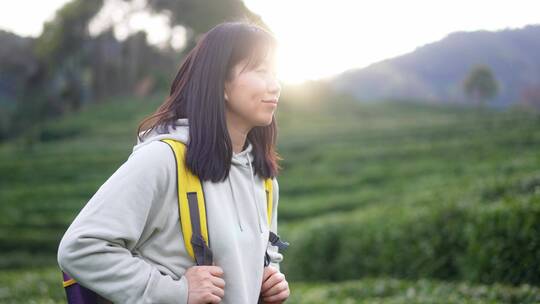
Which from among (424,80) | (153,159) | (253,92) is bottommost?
(153,159)

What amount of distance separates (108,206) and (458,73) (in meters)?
58.4

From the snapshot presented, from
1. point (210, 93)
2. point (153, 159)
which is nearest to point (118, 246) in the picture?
point (153, 159)

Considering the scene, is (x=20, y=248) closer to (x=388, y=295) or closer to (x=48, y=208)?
(x=48, y=208)

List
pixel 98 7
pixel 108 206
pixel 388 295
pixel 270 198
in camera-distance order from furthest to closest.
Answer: pixel 98 7 → pixel 388 295 → pixel 270 198 → pixel 108 206

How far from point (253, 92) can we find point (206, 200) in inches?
15.5

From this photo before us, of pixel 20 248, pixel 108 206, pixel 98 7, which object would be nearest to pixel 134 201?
pixel 108 206

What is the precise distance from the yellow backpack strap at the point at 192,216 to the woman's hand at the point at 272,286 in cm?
30

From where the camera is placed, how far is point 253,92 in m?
1.87

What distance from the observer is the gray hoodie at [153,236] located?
1.62 meters

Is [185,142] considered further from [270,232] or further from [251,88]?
[270,232]

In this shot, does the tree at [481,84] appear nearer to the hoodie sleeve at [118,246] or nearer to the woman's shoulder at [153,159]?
the woman's shoulder at [153,159]

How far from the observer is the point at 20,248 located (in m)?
13.3

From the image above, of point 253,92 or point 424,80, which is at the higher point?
point 424,80

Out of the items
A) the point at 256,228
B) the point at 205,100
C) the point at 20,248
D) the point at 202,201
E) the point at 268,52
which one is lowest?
the point at 20,248
